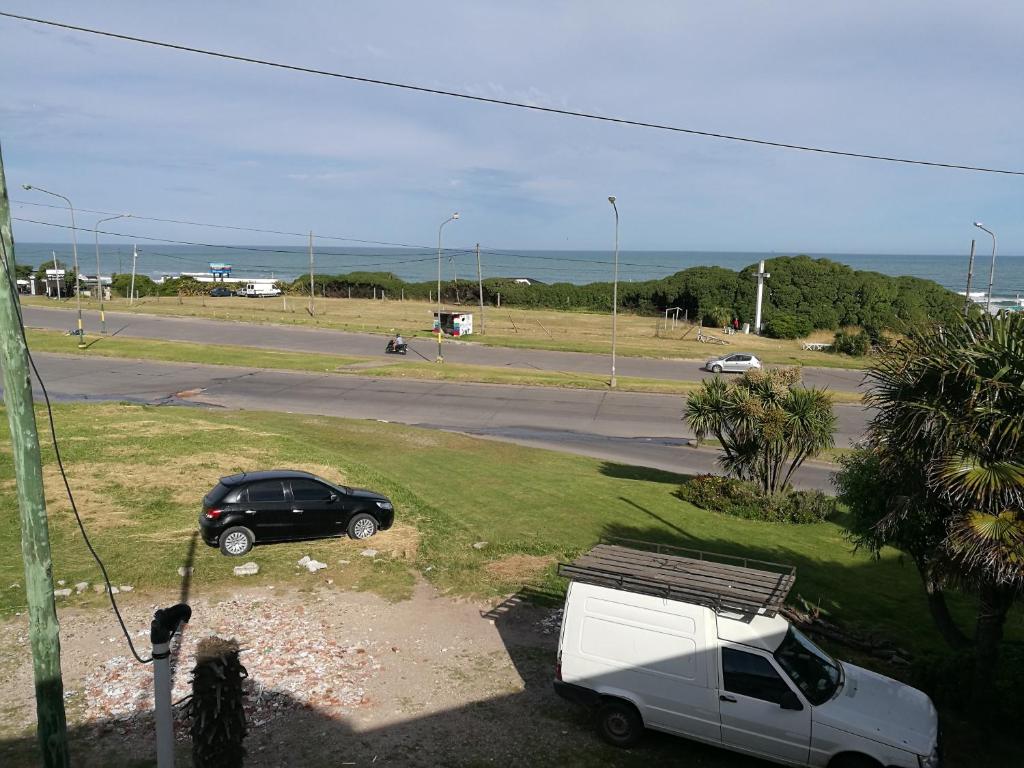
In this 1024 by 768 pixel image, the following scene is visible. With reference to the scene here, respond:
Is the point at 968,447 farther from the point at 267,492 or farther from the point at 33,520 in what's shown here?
the point at 267,492

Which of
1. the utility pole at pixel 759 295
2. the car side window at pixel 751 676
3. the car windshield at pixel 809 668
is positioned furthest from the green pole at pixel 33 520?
the utility pole at pixel 759 295

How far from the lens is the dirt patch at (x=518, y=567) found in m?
14.8

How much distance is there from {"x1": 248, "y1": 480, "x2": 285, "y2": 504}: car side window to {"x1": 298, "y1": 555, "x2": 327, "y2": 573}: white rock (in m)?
1.41

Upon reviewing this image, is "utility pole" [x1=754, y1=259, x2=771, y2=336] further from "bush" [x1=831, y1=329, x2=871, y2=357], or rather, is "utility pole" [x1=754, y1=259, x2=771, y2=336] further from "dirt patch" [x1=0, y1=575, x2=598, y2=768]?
"dirt patch" [x1=0, y1=575, x2=598, y2=768]

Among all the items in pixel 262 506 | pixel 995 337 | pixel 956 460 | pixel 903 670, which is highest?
pixel 995 337

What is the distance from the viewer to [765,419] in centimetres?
1988

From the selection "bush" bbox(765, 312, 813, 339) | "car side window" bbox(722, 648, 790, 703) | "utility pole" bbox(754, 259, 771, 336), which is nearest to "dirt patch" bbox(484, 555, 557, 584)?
"car side window" bbox(722, 648, 790, 703)

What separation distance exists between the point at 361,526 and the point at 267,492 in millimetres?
2092

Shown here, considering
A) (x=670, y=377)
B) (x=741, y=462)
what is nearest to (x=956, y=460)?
(x=741, y=462)

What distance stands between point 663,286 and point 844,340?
105ft

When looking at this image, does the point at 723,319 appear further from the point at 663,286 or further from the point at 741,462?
the point at 741,462

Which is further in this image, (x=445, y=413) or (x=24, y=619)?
(x=445, y=413)

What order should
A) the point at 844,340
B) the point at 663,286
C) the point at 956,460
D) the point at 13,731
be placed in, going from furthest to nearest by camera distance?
the point at 663,286 → the point at 844,340 → the point at 13,731 → the point at 956,460

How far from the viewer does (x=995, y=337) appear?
9.09 m
